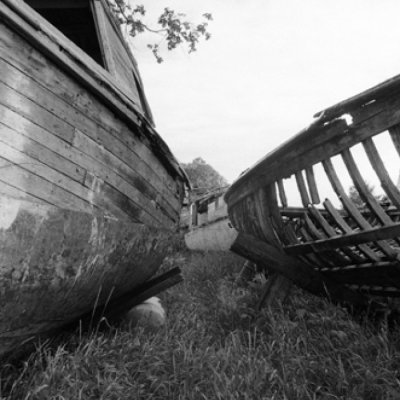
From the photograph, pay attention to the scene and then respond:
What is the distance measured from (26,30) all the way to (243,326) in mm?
2783

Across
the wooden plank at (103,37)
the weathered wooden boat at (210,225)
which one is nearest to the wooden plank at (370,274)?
the wooden plank at (103,37)

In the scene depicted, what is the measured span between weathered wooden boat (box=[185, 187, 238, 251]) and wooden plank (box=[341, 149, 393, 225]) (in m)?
6.39

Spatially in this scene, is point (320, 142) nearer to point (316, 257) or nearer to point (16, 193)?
point (316, 257)

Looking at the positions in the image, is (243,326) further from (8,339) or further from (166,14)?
(166,14)

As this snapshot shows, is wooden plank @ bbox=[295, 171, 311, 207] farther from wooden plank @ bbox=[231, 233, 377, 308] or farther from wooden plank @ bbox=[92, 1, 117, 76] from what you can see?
wooden plank @ bbox=[92, 1, 117, 76]

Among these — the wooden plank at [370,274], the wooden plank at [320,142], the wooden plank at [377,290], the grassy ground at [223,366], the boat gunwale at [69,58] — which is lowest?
the grassy ground at [223,366]

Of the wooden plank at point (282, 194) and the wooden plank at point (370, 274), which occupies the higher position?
the wooden plank at point (282, 194)

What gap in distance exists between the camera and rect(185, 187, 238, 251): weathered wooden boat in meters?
9.98

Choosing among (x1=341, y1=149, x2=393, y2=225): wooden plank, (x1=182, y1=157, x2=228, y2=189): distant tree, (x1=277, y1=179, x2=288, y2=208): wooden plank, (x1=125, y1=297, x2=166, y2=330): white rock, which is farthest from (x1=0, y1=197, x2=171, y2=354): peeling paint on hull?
(x1=182, y1=157, x2=228, y2=189): distant tree

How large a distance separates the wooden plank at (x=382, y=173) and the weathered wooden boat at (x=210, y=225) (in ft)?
21.5

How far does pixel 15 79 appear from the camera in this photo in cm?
208

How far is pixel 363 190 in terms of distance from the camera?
232 centimetres

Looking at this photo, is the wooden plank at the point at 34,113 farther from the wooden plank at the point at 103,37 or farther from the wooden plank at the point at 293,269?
the wooden plank at the point at 293,269

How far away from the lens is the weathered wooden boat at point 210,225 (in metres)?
9.98
